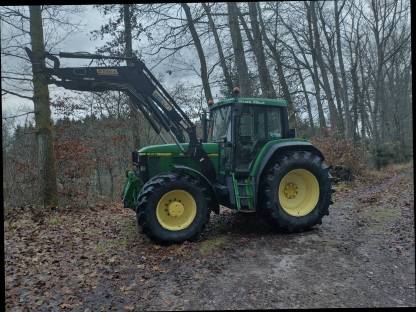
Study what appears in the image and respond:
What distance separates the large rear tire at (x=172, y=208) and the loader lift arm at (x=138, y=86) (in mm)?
680

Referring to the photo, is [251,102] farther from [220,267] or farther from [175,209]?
[220,267]

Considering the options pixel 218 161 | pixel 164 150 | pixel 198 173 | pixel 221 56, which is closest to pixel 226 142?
pixel 218 161

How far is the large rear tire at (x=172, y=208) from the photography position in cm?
589

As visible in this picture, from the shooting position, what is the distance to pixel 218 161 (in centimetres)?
686

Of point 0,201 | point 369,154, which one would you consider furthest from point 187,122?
point 369,154

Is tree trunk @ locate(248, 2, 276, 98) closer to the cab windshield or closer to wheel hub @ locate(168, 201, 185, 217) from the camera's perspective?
the cab windshield

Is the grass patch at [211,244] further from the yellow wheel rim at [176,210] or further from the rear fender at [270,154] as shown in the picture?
the rear fender at [270,154]

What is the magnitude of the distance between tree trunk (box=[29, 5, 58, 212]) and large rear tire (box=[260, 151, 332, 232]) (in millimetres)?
5739

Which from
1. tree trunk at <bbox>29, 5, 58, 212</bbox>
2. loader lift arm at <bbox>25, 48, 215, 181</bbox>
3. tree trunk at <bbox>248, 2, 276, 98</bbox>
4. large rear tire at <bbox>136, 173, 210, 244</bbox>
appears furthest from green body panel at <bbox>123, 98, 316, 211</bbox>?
tree trunk at <bbox>248, 2, 276, 98</bbox>

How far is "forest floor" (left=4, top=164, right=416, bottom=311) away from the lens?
4.50m

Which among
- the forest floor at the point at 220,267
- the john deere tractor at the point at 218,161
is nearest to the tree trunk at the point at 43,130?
the forest floor at the point at 220,267

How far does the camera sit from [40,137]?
9.67 metres

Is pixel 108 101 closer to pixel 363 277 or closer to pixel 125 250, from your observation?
pixel 125 250

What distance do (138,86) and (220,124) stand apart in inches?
60.1
